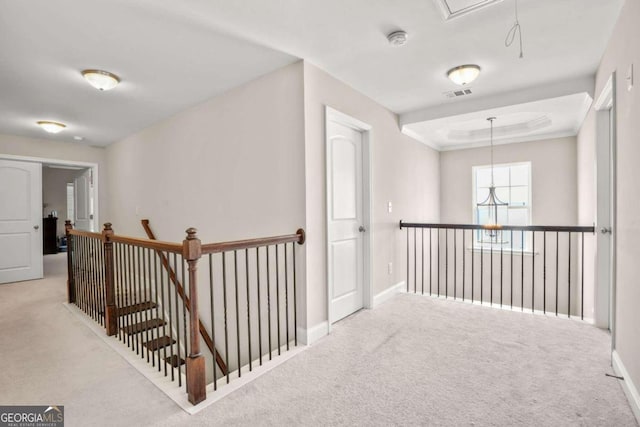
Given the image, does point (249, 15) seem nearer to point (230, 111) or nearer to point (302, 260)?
point (230, 111)

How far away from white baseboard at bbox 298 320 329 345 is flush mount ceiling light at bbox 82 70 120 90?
9.70ft

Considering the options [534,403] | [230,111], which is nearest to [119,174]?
[230,111]

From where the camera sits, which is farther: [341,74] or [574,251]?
[574,251]

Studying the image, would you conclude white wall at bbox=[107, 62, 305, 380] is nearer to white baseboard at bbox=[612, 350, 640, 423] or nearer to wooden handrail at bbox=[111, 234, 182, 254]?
wooden handrail at bbox=[111, 234, 182, 254]

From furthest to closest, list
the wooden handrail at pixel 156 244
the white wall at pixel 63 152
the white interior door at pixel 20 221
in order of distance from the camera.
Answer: the white wall at pixel 63 152, the white interior door at pixel 20 221, the wooden handrail at pixel 156 244

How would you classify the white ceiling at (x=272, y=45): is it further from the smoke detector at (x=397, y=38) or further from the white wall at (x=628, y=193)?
the white wall at (x=628, y=193)

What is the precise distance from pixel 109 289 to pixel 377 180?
3.07 meters

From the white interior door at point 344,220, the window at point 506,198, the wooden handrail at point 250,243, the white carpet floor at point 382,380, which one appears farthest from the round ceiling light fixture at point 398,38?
the window at point 506,198

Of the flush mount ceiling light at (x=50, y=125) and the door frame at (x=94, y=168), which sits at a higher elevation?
the flush mount ceiling light at (x=50, y=125)

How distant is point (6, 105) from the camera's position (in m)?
3.67

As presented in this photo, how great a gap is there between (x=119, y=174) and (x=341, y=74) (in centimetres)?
479

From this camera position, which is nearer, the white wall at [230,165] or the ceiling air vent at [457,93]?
the white wall at [230,165]

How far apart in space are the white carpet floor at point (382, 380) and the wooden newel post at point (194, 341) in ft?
0.39

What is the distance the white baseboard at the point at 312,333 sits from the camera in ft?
8.66
